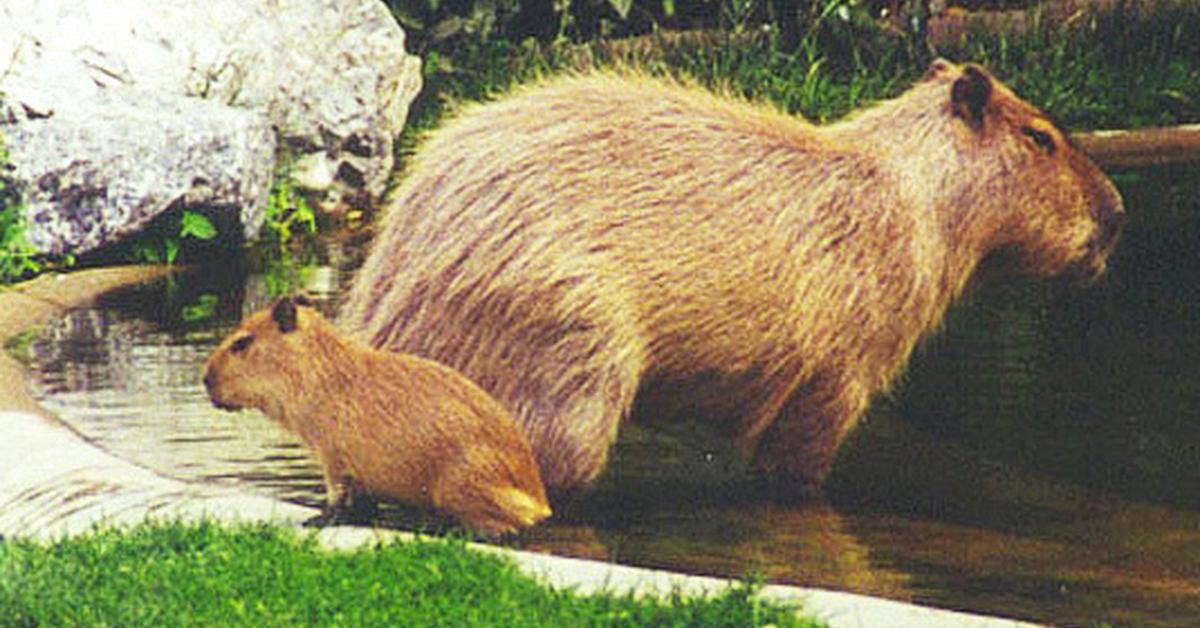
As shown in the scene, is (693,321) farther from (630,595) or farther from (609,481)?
(630,595)

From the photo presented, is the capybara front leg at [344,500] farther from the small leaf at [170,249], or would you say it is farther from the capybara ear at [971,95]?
the small leaf at [170,249]

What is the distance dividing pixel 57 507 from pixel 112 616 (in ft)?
2.88

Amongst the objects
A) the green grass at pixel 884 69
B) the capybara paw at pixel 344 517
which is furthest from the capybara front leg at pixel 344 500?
the green grass at pixel 884 69

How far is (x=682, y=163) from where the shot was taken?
18.8ft

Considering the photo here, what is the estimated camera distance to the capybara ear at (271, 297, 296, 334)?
542 cm

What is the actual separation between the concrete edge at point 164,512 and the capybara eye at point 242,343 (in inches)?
13.7

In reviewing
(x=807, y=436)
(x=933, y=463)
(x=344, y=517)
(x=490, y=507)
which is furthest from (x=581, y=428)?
(x=933, y=463)

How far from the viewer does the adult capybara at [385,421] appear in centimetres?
529

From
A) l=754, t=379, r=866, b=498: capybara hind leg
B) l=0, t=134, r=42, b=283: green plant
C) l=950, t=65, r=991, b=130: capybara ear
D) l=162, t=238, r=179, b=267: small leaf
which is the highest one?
l=950, t=65, r=991, b=130: capybara ear

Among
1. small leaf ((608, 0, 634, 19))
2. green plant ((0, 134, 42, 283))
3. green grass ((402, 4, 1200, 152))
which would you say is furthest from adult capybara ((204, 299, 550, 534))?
small leaf ((608, 0, 634, 19))

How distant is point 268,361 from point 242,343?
0.27 ft

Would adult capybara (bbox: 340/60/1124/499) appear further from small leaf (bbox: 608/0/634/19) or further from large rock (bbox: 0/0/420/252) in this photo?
small leaf (bbox: 608/0/634/19)

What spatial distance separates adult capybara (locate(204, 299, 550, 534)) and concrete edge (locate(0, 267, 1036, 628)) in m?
0.18

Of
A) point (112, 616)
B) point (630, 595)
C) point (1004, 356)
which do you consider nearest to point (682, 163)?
point (630, 595)
